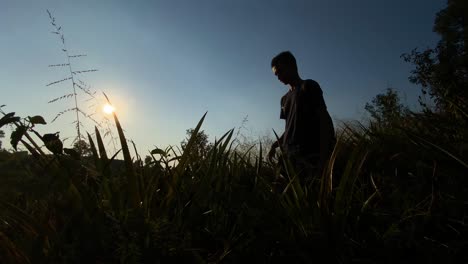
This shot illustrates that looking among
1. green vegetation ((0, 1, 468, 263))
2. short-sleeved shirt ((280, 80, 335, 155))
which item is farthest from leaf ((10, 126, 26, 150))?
short-sleeved shirt ((280, 80, 335, 155))

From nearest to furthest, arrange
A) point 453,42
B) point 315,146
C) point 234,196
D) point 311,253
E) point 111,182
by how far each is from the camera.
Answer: point 311,253, point 111,182, point 234,196, point 315,146, point 453,42

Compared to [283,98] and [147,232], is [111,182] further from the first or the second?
[283,98]

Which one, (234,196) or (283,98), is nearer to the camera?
(234,196)

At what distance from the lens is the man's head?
3484 mm

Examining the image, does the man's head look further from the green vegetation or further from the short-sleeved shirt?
the green vegetation

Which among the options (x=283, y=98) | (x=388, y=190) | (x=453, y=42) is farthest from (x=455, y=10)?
(x=388, y=190)

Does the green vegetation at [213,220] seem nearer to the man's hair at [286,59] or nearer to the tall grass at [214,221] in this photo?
the tall grass at [214,221]

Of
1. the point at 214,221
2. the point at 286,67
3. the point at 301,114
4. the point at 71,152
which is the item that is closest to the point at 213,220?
the point at 214,221

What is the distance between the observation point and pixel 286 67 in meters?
3.48

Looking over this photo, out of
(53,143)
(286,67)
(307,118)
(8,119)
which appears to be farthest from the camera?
(286,67)

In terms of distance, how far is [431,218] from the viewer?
108 cm

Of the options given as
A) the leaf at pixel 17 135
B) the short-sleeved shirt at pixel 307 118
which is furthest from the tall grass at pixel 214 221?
the short-sleeved shirt at pixel 307 118

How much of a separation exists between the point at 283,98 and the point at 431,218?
294 cm

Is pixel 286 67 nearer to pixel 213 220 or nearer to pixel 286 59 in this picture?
pixel 286 59
